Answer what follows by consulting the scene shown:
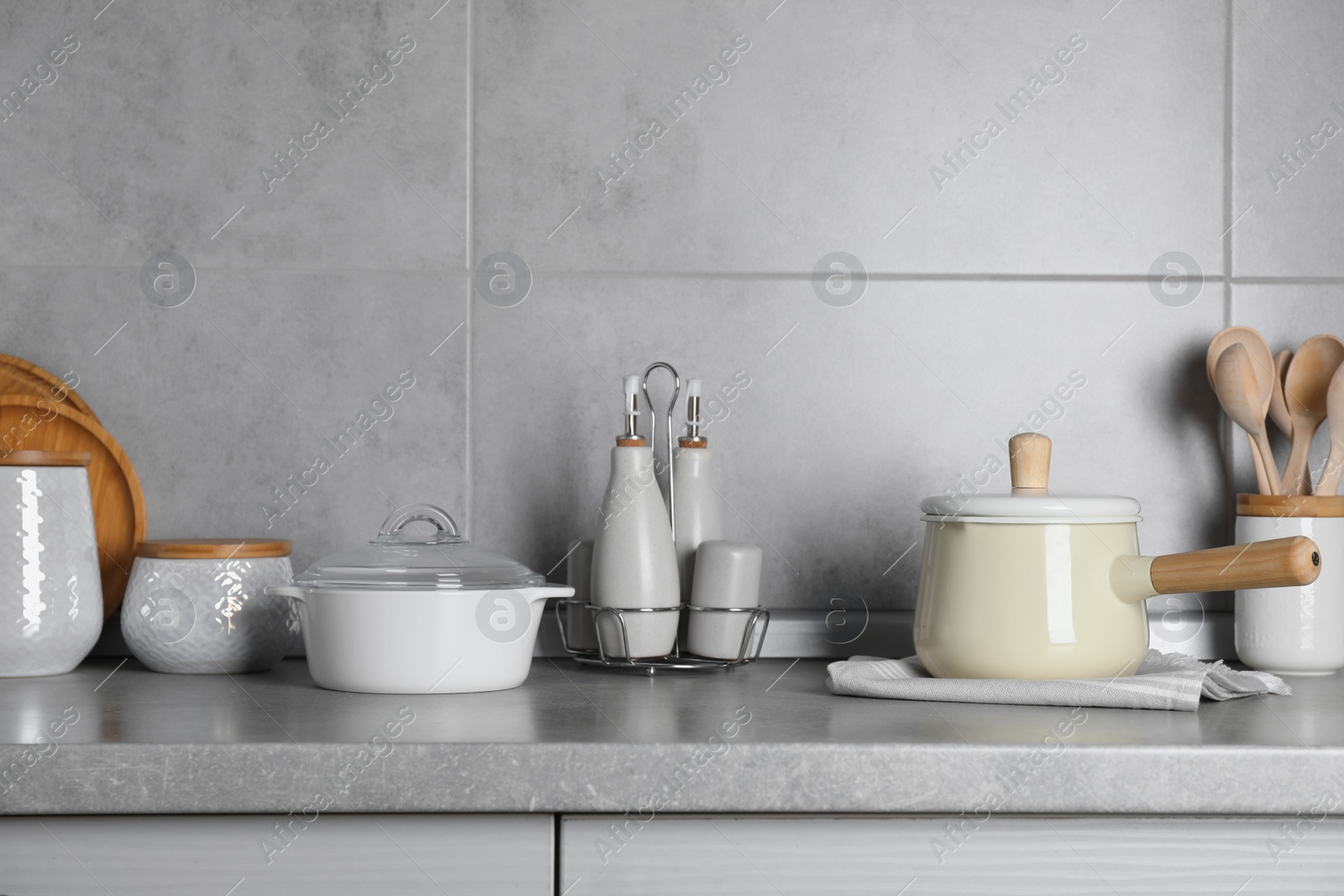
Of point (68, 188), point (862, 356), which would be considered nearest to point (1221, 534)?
point (862, 356)

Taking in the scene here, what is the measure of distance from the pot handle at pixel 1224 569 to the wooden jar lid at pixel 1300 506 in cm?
24

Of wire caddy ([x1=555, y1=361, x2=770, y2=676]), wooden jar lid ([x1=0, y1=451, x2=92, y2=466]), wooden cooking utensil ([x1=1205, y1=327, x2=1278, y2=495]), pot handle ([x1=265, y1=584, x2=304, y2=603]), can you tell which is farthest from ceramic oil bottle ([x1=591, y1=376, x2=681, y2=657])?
wooden cooking utensil ([x1=1205, y1=327, x2=1278, y2=495])

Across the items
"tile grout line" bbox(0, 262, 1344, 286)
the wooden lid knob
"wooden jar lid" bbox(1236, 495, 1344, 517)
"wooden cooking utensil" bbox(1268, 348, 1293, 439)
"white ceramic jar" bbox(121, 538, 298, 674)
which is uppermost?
"tile grout line" bbox(0, 262, 1344, 286)

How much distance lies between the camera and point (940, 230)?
45.8 inches

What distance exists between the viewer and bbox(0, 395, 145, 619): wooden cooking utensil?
1089 mm

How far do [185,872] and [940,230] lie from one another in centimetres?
91

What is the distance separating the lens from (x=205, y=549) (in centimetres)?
97

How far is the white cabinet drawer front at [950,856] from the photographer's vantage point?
26.6 inches

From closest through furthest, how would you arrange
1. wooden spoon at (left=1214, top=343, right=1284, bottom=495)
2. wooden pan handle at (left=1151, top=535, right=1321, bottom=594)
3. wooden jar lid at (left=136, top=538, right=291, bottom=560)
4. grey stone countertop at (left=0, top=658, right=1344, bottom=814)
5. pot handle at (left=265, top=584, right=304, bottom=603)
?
grey stone countertop at (left=0, top=658, right=1344, bottom=814), wooden pan handle at (left=1151, top=535, right=1321, bottom=594), pot handle at (left=265, top=584, right=304, bottom=603), wooden jar lid at (left=136, top=538, right=291, bottom=560), wooden spoon at (left=1214, top=343, right=1284, bottom=495)

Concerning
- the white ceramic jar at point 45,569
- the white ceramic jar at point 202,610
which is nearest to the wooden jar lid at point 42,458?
the white ceramic jar at point 45,569

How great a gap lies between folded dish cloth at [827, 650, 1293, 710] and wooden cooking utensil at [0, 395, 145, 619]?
28.1 inches

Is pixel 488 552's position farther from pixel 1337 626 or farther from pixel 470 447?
pixel 1337 626

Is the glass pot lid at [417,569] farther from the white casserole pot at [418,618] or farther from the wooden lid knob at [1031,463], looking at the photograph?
the wooden lid knob at [1031,463]

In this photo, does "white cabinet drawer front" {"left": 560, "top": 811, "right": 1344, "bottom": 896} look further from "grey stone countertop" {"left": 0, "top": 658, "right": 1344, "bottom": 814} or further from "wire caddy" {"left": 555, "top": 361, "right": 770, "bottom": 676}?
"wire caddy" {"left": 555, "top": 361, "right": 770, "bottom": 676}
